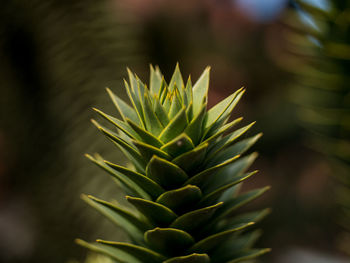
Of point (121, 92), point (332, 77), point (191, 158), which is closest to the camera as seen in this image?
point (191, 158)

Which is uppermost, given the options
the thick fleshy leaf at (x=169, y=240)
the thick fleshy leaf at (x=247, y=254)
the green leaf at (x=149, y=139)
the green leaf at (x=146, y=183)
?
the green leaf at (x=149, y=139)

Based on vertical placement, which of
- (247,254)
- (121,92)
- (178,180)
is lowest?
(247,254)

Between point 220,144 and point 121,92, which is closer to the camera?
point 220,144

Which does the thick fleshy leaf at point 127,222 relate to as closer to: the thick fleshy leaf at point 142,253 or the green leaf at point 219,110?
the thick fleshy leaf at point 142,253

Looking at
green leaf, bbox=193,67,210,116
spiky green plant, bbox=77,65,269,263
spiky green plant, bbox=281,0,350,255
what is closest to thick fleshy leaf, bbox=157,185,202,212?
spiky green plant, bbox=77,65,269,263

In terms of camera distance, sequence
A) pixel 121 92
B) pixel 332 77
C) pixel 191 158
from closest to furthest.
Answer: pixel 191 158 < pixel 332 77 < pixel 121 92

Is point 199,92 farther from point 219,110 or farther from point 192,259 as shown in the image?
point 192,259

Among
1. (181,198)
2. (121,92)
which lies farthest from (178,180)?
(121,92)

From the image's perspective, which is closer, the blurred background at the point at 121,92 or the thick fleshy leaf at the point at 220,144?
the thick fleshy leaf at the point at 220,144

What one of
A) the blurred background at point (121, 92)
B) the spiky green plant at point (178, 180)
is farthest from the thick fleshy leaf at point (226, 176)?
the blurred background at point (121, 92)
